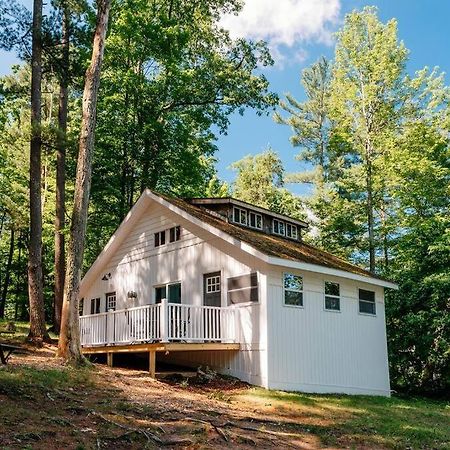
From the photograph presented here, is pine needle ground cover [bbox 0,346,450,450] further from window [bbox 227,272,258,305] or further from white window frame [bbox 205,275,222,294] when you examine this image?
white window frame [bbox 205,275,222,294]

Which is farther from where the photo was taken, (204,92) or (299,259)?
(204,92)

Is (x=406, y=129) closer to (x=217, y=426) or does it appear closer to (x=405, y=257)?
(x=405, y=257)

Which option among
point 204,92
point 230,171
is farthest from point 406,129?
point 230,171

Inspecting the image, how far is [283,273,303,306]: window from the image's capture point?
45.0 feet

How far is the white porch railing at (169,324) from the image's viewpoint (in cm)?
1269

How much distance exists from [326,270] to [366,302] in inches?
117

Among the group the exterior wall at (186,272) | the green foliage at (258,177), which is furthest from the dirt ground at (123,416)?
the green foliage at (258,177)

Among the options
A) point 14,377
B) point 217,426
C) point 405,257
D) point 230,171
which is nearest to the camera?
point 217,426

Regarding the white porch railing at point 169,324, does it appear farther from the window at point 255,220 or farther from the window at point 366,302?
the window at point 366,302

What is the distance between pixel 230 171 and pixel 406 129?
65.3 ft

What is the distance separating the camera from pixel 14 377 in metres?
9.39

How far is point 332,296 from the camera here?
15094 mm

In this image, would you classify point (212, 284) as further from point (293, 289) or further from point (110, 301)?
point (110, 301)

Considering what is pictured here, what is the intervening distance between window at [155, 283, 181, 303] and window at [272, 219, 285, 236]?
4.31m
